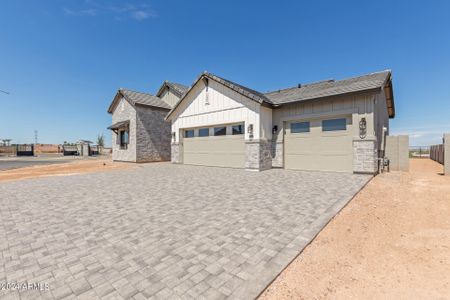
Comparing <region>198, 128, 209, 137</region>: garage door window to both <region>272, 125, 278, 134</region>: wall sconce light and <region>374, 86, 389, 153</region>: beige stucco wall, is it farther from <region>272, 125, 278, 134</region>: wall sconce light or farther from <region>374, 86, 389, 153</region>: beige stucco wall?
<region>374, 86, 389, 153</region>: beige stucco wall

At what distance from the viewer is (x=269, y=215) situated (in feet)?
15.1

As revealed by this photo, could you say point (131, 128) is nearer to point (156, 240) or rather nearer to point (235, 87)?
point (235, 87)

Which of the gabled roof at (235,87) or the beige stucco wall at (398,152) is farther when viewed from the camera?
the gabled roof at (235,87)

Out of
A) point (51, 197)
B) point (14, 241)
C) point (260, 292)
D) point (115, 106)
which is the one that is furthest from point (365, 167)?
point (115, 106)

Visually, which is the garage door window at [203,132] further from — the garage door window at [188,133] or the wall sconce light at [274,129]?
the wall sconce light at [274,129]

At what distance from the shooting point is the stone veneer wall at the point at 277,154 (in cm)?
1243

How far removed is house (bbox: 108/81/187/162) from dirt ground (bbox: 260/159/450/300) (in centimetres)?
1752

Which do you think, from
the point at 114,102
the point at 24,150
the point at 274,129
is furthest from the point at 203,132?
the point at 24,150

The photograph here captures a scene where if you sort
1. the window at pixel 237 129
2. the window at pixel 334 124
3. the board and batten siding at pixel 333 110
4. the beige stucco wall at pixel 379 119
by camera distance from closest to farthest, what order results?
1. the board and batten siding at pixel 333 110
2. the beige stucco wall at pixel 379 119
3. the window at pixel 334 124
4. the window at pixel 237 129

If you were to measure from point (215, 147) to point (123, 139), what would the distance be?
1131 cm

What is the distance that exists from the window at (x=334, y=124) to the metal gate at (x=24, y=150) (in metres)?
49.8

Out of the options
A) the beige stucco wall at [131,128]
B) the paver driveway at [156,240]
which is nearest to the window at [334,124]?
the paver driveway at [156,240]

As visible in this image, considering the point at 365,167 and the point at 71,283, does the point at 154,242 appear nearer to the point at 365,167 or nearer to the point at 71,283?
the point at 71,283

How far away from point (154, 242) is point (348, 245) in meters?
3.33
